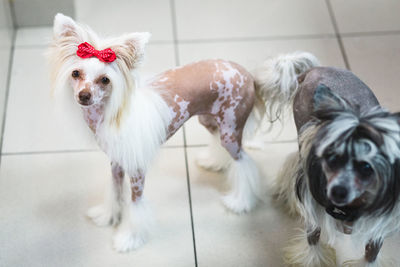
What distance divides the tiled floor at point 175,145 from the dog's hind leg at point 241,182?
0.15 ft

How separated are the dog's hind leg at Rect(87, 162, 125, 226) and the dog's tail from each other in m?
0.64

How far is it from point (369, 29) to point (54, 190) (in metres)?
1.84

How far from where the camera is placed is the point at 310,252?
2.00m

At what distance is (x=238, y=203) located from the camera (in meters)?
2.22

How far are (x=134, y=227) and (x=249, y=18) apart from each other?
4.78 feet

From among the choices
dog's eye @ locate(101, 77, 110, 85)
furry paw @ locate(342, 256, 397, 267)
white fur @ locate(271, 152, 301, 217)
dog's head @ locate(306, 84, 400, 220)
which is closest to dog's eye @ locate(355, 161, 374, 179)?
dog's head @ locate(306, 84, 400, 220)

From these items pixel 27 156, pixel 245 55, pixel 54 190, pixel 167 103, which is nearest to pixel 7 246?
pixel 54 190

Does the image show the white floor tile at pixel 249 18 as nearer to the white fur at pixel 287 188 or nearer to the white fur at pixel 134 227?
the white fur at pixel 287 188

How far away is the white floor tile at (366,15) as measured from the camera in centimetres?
297

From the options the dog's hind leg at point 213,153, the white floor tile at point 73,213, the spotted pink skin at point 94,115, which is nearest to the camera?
the spotted pink skin at point 94,115

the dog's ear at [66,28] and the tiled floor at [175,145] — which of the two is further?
the tiled floor at [175,145]

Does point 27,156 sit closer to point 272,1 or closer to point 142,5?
point 142,5

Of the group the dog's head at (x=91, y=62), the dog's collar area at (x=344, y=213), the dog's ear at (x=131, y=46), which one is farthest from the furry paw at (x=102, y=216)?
the dog's collar area at (x=344, y=213)

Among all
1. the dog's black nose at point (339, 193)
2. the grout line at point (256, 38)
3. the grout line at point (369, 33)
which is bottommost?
the dog's black nose at point (339, 193)
